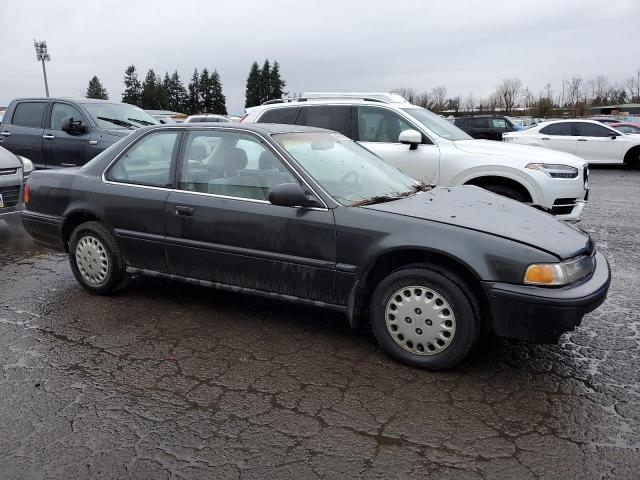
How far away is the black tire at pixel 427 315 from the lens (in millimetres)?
3318

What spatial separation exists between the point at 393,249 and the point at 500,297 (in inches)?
27.4

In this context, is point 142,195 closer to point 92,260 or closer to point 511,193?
point 92,260

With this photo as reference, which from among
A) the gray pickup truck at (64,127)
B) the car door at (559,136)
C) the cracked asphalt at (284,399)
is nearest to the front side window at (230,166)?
the cracked asphalt at (284,399)

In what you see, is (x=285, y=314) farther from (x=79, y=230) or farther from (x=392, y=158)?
(x=392, y=158)

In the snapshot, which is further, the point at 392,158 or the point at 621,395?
the point at 392,158

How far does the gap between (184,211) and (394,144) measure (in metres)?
3.74

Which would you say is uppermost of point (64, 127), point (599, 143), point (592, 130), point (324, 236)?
point (64, 127)

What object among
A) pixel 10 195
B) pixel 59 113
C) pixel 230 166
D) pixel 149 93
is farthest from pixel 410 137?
pixel 149 93

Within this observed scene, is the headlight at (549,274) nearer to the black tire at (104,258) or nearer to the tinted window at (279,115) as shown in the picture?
the black tire at (104,258)

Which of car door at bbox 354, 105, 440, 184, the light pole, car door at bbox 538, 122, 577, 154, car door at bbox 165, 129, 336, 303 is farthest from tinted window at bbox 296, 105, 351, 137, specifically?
the light pole

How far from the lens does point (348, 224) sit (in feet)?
11.9

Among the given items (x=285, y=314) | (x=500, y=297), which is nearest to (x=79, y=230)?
(x=285, y=314)

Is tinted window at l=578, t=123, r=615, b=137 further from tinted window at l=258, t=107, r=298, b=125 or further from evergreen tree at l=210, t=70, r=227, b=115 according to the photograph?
evergreen tree at l=210, t=70, r=227, b=115

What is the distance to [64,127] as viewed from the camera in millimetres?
9453
